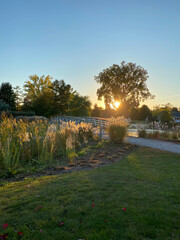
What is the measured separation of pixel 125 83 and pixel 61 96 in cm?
1412

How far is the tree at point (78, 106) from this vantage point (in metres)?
26.5

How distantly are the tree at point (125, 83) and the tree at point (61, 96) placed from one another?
1112 centimetres

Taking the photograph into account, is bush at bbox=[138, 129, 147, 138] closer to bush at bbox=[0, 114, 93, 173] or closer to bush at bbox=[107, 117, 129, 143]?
bush at bbox=[107, 117, 129, 143]

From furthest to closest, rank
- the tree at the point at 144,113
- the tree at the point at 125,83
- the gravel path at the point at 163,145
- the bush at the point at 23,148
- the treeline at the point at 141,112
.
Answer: the tree at the point at 144,113 → the tree at the point at 125,83 → the treeline at the point at 141,112 → the gravel path at the point at 163,145 → the bush at the point at 23,148

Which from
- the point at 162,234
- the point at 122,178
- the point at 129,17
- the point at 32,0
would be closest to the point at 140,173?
the point at 122,178

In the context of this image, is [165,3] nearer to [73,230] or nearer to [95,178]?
[95,178]

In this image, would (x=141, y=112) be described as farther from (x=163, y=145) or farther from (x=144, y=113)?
(x=163, y=145)

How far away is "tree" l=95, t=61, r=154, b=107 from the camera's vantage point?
33.2 metres

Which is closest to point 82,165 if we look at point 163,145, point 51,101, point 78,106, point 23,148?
point 23,148

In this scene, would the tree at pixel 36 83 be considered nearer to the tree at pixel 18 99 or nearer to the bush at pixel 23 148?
the tree at pixel 18 99

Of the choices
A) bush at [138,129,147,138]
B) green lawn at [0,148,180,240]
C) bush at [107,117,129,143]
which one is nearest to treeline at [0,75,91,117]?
bush at [138,129,147,138]

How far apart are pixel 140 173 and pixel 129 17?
7871mm

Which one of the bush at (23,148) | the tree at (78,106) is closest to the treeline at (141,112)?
the tree at (78,106)

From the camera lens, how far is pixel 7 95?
78.0ft
